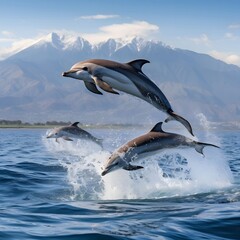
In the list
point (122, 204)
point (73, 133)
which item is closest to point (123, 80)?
point (122, 204)

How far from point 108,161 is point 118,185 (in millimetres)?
3086

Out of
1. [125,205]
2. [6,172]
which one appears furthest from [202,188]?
[6,172]

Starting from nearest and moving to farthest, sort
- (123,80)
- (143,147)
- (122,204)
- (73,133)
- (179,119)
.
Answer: (179,119), (123,80), (143,147), (122,204), (73,133)

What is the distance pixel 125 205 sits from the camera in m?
14.3

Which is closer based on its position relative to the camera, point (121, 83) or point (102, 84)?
point (102, 84)

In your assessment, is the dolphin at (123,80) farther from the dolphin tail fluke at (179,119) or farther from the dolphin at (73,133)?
the dolphin at (73,133)

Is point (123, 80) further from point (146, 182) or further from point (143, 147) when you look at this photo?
point (146, 182)

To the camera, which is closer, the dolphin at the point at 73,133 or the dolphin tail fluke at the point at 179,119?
the dolphin tail fluke at the point at 179,119

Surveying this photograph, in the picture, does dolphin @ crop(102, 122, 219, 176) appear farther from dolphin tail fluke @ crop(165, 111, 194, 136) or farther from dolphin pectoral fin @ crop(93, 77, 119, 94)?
dolphin pectoral fin @ crop(93, 77, 119, 94)

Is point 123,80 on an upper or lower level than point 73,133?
lower

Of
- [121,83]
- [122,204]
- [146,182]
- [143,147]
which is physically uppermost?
[121,83]

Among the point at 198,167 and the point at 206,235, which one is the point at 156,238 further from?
the point at 198,167

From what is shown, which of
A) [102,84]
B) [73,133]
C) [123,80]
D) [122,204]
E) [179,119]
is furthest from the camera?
[73,133]

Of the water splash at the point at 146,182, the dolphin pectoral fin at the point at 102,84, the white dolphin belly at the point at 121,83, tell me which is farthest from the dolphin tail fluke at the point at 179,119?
the water splash at the point at 146,182
